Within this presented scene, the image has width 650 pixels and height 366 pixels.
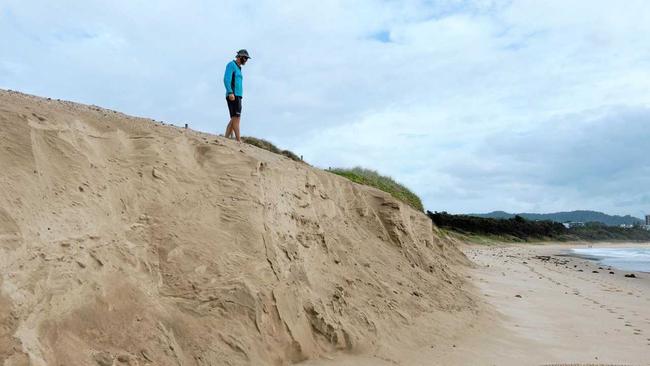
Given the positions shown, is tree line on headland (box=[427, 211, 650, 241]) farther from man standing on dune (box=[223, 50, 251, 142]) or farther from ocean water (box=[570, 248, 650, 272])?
man standing on dune (box=[223, 50, 251, 142])

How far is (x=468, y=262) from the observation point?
1619 centimetres

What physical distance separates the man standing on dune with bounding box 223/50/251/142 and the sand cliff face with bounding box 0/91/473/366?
1312 mm

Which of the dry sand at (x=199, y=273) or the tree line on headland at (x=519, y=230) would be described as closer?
the dry sand at (x=199, y=273)

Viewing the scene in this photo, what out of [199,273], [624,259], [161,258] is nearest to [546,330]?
[199,273]

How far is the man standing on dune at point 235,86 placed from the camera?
8.24 m

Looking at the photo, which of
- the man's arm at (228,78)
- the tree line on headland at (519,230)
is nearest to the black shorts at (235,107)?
the man's arm at (228,78)

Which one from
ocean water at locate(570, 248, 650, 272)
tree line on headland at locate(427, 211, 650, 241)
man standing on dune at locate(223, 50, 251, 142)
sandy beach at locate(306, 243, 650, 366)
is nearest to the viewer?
sandy beach at locate(306, 243, 650, 366)

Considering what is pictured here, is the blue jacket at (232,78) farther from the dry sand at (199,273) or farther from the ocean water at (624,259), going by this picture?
the ocean water at (624,259)

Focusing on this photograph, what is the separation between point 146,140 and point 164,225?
3.80ft

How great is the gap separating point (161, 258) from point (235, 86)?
4220 millimetres

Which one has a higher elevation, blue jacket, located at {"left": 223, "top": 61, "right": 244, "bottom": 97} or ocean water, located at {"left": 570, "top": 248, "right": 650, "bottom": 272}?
blue jacket, located at {"left": 223, "top": 61, "right": 244, "bottom": 97}

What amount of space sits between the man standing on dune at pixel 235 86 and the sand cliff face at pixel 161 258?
131cm

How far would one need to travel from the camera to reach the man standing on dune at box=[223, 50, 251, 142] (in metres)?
8.24

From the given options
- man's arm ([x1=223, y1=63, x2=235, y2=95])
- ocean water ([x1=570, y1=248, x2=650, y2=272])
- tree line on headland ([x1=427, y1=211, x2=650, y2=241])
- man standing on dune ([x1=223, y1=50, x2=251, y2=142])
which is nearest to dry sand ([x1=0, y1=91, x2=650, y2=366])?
man standing on dune ([x1=223, y1=50, x2=251, y2=142])
